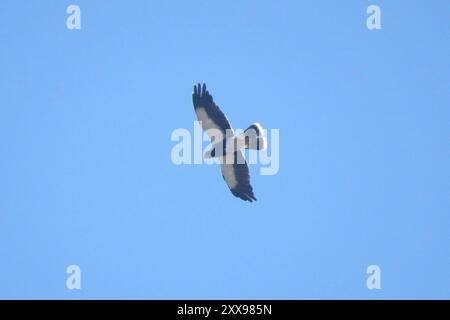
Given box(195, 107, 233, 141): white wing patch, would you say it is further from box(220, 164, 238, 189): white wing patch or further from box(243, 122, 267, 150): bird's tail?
box(220, 164, 238, 189): white wing patch

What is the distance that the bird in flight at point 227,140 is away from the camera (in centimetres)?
1769

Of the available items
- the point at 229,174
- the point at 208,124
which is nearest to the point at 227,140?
the point at 208,124

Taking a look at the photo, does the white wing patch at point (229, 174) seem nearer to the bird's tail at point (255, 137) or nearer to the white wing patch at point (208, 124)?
the white wing patch at point (208, 124)

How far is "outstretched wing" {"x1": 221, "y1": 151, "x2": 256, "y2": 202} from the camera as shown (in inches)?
721

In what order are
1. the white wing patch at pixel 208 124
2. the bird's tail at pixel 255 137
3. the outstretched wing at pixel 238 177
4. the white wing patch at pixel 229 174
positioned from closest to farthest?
the bird's tail at pixel 255 137 → the white wing patch at pixel 208 124 → the outstretched wing at pixel 238 177 → the white wing patch at pixel 229 174

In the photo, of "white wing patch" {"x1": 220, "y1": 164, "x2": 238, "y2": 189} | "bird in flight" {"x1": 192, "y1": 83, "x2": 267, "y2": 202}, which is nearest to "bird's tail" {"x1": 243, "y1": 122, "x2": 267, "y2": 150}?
"bird in flight" {"x1": 192, "y1": 83, "x2": 267, "y2": 202}

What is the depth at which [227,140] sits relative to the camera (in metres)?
17.9

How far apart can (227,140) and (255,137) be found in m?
0.68

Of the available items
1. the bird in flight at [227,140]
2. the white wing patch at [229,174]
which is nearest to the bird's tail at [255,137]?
the bird in flight at [227,140]
